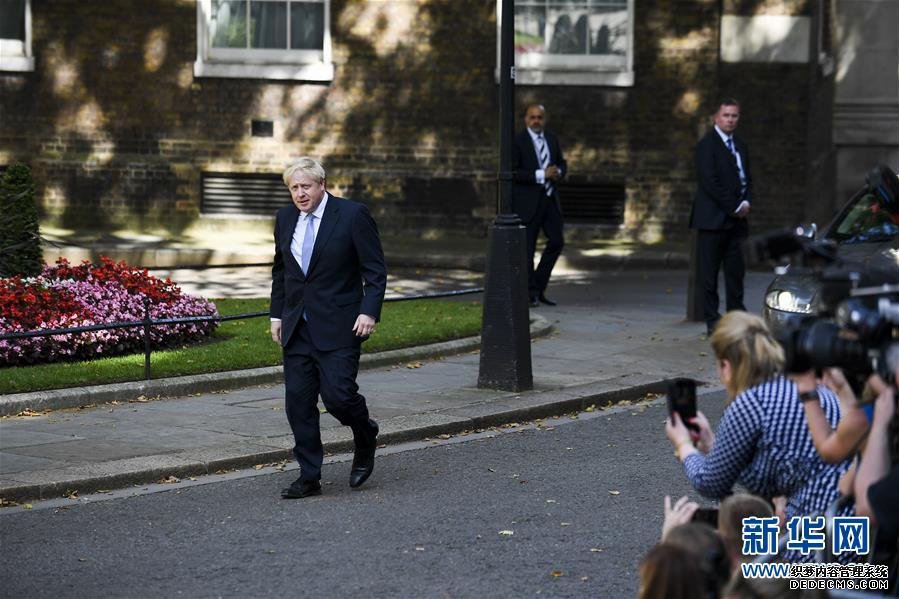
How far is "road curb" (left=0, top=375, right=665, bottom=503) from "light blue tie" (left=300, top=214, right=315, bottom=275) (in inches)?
52.9

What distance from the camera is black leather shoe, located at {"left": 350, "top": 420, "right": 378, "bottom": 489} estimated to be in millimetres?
8500

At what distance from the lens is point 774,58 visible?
21719 mm

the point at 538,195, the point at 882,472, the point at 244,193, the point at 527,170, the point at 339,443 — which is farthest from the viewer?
the point at 244,193

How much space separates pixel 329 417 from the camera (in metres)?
10.4

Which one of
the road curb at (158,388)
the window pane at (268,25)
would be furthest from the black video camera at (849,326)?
the window pane at (268,25)

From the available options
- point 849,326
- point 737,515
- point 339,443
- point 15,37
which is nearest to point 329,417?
point 339,443

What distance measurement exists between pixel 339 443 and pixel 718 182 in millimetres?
5604

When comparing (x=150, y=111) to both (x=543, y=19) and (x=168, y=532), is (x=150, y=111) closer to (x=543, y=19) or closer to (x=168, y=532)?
(x=543, y=19)

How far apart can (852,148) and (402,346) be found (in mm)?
10513

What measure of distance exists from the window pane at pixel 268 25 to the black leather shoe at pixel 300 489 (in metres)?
14.8

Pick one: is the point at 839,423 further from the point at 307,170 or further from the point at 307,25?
the point at 307,25

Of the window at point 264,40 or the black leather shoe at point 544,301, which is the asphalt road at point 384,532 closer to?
the black leather shoe at point 544,301

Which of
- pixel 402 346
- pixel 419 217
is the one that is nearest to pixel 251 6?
pixel 419 217

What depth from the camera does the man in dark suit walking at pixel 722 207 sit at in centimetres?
1384
